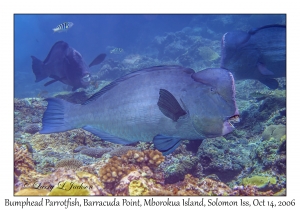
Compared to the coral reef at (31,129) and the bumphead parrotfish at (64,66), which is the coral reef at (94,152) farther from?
the bumphead parrotfish at (64,66)

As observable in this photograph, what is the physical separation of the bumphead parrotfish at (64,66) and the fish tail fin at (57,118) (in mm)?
3797

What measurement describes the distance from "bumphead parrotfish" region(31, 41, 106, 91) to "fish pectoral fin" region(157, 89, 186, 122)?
4.75 meters

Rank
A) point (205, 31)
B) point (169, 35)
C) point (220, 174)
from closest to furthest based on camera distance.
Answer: point (220, 174), point (169, 35), point (205, 31)

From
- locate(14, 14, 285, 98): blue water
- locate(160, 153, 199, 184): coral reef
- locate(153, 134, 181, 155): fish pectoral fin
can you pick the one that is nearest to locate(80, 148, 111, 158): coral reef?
locate(160, 153, 199, 184): coral reef

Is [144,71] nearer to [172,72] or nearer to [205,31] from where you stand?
[172,72]

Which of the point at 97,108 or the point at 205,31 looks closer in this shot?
the point at 97,108

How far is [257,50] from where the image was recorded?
4473 millimetres

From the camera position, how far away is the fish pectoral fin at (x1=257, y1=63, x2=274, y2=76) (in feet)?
14.8

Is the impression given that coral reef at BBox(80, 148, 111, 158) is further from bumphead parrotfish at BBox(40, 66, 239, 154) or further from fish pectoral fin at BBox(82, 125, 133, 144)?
fish pectoral fin at BBox(82, 125, 133, 144)

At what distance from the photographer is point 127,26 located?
172 feet

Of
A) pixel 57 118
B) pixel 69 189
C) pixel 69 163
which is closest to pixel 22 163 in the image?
pixel 69 163

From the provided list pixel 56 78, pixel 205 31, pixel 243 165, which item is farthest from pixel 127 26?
→ pixel 243 165

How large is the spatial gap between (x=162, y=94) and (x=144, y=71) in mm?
494

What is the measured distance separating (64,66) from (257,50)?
5.21m
